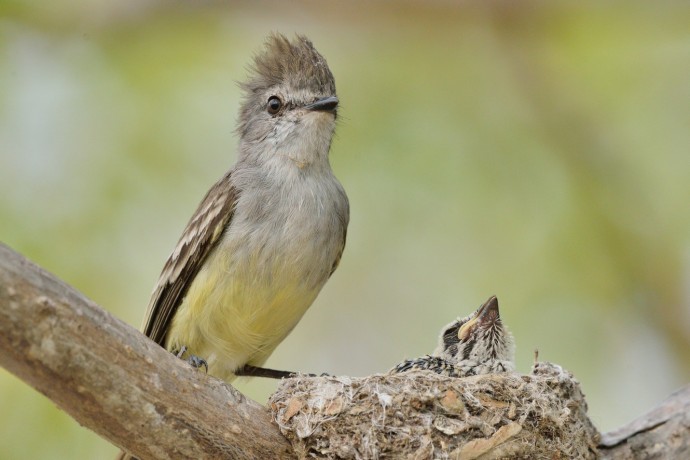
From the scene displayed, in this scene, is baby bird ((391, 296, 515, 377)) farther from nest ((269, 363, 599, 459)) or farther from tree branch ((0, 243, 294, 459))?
tree branch ((0, 243, 294, 459))

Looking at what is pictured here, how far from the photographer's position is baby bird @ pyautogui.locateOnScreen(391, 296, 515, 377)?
5.39 m

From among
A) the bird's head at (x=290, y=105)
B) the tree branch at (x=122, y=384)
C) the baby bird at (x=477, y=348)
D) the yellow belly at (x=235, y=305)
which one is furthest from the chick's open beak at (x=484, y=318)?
the bird's head at (x=290, y=105)

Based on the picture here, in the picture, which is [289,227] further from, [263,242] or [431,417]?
[431,417]

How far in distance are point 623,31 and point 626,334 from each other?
247cm

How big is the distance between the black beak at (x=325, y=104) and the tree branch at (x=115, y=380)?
2.22 metres

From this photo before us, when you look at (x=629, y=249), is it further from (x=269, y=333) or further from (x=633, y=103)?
(x=269, y=333)

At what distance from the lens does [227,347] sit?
17.4 feet

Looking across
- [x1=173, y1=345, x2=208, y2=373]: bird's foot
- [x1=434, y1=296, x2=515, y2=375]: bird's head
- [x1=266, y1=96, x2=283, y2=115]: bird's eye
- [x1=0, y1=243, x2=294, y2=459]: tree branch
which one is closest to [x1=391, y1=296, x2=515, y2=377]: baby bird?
[x1=434, y1=296, x2=515, y2=375]: bird's head

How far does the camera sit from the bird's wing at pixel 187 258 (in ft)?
17.3

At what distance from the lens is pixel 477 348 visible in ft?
18.2

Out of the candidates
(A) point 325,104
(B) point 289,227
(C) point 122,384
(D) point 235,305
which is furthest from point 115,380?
(A) point 325,104

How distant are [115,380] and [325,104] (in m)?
2.65

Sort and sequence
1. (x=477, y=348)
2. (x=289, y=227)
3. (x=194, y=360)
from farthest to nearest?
(x=477, y=348) → (x=289, y=227) → (x=194, y=360)

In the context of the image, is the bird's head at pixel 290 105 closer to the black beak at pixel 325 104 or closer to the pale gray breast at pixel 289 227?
the black beak at pixel 325 104
